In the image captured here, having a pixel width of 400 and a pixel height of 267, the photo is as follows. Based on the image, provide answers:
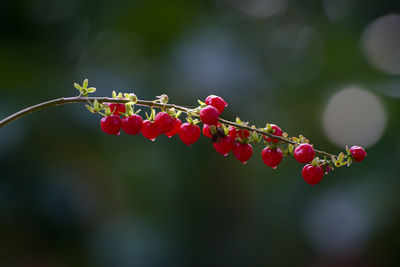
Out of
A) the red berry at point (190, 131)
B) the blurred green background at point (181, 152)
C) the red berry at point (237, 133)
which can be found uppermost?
the blurred green background at point (181, 152)

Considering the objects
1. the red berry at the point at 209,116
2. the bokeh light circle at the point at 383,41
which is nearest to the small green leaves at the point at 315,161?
the red berry at the point at 209,116

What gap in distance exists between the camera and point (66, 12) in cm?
381

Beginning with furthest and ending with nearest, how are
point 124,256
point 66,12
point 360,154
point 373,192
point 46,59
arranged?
point 66,12
point 46,59
point 373,192
point 124,256
point 360,154

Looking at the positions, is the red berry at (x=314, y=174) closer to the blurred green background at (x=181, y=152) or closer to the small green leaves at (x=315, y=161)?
the small green leaves at (x=315, y=161)

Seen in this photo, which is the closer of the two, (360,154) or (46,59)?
(360,154)

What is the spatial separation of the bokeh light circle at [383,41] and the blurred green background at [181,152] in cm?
4

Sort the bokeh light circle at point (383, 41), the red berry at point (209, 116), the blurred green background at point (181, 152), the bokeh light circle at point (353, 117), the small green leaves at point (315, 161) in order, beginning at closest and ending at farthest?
the red berry at point (209, 116) → the small green leaves at point (315, 161) → the blurred green background at point (181, 152) → the bokeh light circle at point (353, 117) → the bokeh light circle at point (383, 41)

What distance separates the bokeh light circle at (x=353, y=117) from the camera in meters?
3.67

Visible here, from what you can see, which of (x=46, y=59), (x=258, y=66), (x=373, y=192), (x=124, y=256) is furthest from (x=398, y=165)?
(x=46, y=59)

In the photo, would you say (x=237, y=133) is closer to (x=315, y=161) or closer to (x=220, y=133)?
(x=220, y=133)

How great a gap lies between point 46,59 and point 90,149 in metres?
0.98

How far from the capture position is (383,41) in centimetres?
459

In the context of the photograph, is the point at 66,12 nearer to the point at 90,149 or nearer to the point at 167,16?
the point at 167,16

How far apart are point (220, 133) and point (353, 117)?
340 centimetres
